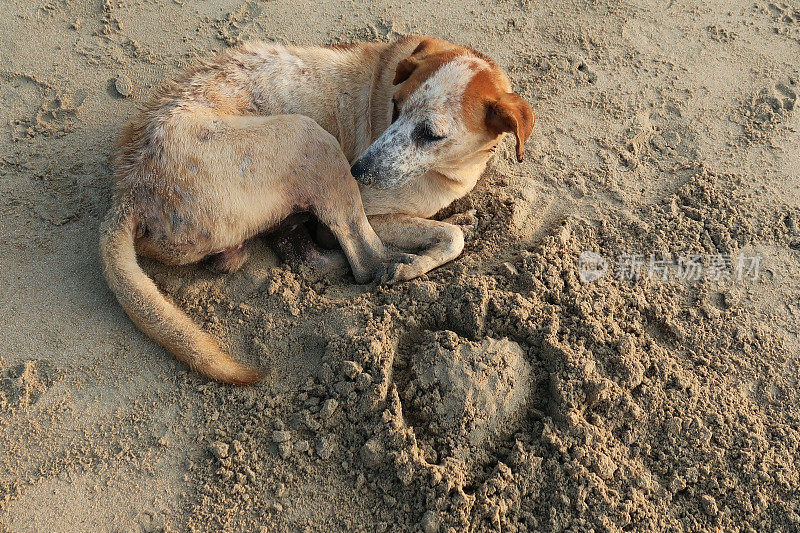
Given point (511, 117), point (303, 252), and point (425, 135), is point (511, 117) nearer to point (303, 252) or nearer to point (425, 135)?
point (425, 135)

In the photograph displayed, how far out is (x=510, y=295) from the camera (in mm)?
3201

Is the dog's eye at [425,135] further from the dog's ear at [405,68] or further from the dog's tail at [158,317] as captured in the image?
the dog's tail at [158,317]

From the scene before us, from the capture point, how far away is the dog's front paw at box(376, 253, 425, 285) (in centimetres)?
342

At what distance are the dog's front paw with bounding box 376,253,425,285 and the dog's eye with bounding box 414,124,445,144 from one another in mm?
675

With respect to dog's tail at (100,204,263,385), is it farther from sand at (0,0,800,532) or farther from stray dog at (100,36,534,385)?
sand at (0,0,800,532)

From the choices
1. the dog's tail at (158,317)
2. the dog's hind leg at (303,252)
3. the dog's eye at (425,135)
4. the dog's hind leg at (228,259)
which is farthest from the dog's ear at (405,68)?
the dog's tail at (158,317)

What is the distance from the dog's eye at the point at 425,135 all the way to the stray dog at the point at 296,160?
0.01 meters

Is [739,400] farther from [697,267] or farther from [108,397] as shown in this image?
[108,397]

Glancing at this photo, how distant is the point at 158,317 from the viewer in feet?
9.89

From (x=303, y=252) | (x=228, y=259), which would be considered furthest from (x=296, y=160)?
(x=228, y=259)

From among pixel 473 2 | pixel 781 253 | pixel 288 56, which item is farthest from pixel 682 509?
pixel 473 2

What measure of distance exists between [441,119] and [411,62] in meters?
0.45

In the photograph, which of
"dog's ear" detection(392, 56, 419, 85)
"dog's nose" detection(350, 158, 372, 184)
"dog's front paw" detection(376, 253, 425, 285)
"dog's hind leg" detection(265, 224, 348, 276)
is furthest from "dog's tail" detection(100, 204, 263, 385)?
"dog's ear" detection(392, 56, 419, 85)

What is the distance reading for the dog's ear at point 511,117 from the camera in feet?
11.0
